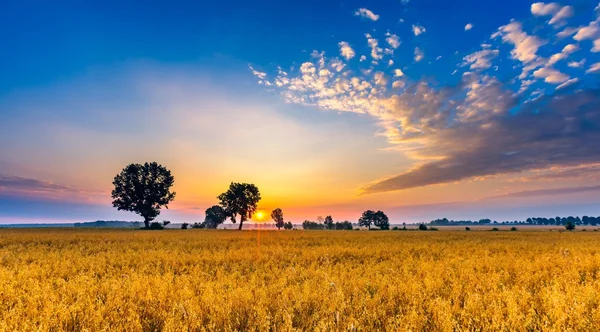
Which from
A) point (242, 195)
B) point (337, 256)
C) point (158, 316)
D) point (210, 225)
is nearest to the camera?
point (158, 316)

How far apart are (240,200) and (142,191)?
86.3 ft

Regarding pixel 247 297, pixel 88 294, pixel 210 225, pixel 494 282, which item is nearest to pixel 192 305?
pixel 247 297

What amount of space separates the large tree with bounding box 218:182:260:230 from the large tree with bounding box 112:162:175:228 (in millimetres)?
15350

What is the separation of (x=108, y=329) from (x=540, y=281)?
10572 millimetres

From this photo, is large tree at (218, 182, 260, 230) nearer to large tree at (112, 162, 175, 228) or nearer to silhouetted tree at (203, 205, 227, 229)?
large tree at (112, 162, 175, 228)

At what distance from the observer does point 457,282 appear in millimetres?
7938

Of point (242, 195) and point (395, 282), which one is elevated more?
point (242, 195)

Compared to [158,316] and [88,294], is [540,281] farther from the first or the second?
[88,294]

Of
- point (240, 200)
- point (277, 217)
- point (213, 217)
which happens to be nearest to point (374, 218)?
point (277, 217)

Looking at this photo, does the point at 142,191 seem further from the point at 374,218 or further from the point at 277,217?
the point at 374,218

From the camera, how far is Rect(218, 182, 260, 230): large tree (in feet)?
304

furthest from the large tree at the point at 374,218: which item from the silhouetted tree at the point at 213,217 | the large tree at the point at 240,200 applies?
the large tree at the point at 240,200

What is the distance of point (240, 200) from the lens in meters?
92.7

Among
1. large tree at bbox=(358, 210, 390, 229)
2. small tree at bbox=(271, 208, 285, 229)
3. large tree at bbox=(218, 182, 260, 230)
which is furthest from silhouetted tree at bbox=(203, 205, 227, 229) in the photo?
large tree at bbox=(358, 210, 390, 229)
